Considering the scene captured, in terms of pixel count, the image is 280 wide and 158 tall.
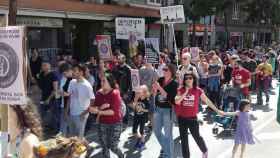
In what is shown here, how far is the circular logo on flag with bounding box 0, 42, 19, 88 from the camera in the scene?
5090mm

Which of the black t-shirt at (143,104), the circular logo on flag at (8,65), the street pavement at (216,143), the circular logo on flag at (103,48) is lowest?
the street pavement at (216,143)

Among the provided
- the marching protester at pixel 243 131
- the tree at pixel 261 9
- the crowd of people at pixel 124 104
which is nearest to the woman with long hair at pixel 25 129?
the crowd of people at pixel 124 104

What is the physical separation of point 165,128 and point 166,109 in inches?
12.2

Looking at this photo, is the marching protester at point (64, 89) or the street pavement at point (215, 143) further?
the marching protester at point (64, 89)

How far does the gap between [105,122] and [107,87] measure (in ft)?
1.74

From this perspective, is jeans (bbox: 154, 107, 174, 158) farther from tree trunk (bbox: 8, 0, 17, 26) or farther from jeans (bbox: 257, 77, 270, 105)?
jeans (bbox: 257, 77, 270, 105)

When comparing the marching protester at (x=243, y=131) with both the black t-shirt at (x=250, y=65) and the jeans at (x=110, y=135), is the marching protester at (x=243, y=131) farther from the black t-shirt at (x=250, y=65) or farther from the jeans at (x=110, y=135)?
the black t-shirt at (x=250, y=65)

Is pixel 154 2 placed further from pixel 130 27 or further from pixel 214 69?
pixel 214 69

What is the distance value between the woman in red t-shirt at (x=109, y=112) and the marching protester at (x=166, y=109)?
0.93 m

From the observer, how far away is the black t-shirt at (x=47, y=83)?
1073 centimetres

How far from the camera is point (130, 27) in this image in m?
16.4

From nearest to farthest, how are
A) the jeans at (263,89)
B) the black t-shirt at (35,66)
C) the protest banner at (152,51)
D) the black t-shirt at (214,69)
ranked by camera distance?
the protest banner at (152,51), the black t-shirt at (214,69), the black t-shirt at (35,66), the jeans at (263,89)

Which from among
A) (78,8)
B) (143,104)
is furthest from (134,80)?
(78,8)

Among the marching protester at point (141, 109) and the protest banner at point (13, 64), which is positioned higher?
the protest banner at point (13, 64)
